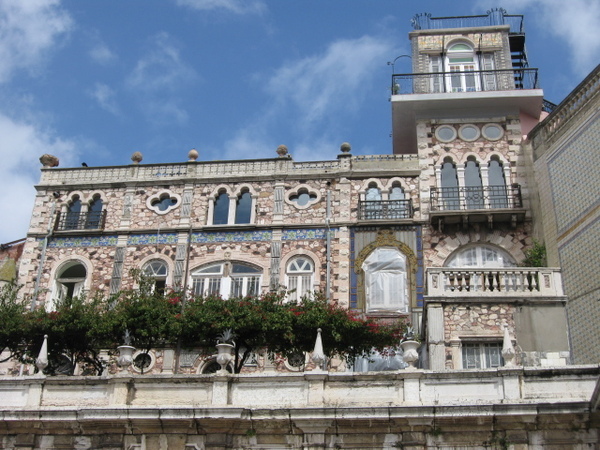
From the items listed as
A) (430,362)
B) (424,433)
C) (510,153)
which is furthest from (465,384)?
(510,153)

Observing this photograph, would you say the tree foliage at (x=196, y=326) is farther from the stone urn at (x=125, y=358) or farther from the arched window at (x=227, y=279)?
the arched window at (x=227, y=279)

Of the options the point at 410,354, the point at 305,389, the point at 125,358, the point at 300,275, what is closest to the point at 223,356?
the point at 305,389

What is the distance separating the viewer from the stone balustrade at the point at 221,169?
101ft

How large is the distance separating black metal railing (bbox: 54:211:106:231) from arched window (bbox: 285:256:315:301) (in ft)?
24.1

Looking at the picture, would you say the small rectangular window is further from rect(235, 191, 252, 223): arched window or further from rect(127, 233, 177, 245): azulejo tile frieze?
rect(127, 233, 177, 245): azulejo tile frieze

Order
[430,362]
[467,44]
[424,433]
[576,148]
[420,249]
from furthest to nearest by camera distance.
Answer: [467,44]
[420,249]
[576,148]
[430,362]
[424,433]

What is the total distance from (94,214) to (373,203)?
1045 cm

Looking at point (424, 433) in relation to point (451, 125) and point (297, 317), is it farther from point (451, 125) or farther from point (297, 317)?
point (451, 125)

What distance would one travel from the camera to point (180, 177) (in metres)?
31.5

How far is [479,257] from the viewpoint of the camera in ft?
93.8

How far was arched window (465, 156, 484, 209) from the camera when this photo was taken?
96.3 ft

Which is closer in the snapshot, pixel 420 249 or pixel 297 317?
pixel 297 317

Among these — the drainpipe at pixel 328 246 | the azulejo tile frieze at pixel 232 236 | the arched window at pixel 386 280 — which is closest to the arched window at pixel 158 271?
the azulejo tile frieze at pixel 232 236

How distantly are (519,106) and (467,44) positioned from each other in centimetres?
401
